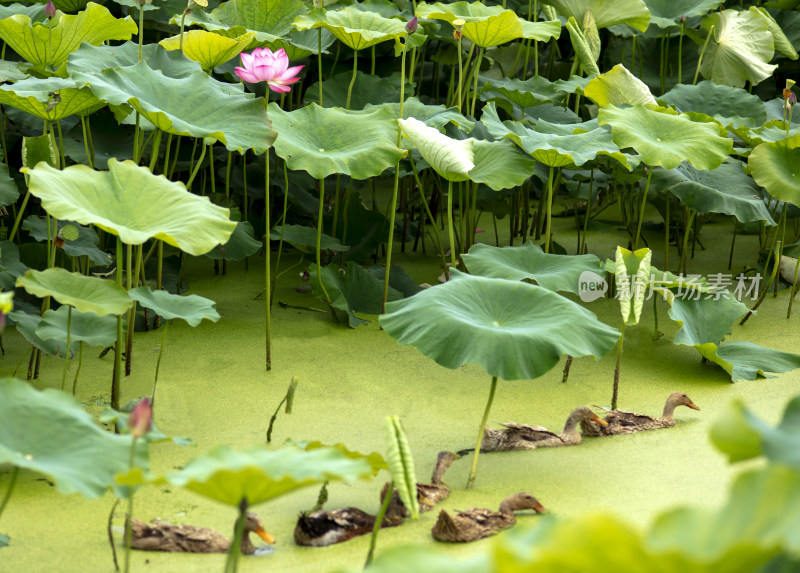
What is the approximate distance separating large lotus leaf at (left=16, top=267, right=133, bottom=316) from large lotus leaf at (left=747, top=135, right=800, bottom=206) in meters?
2.09

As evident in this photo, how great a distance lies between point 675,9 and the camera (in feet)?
12.5

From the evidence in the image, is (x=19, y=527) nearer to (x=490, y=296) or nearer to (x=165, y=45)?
(x=490, y=296)

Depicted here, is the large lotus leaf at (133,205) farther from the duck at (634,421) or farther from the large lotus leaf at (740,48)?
the large lotus leaf at (740,48)

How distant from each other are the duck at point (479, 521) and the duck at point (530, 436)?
12.9 inches

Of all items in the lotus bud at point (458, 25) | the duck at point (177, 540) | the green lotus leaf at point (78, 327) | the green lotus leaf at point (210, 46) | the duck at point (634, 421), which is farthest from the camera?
the lotus bud at point (458, 25)

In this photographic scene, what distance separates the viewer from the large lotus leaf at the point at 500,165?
2.66 m

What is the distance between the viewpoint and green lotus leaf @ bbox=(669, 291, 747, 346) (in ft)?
8.49

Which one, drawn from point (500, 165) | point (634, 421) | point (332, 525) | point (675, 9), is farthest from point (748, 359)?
point (675, 9)

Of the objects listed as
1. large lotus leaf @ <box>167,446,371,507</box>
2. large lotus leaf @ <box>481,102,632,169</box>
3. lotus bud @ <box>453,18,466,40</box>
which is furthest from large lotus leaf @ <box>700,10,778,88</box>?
large lotus leaf @ <box>167,446,371,507</box>

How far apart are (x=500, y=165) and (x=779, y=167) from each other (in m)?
0.96

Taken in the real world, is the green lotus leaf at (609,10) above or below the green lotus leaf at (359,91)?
above

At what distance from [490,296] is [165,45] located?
1489 mm

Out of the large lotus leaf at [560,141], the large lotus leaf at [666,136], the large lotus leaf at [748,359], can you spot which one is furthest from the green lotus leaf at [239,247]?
the large lotus leaf at [748,359]

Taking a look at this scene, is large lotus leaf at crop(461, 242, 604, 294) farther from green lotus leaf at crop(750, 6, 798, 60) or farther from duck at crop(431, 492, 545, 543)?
green lotus leaf at crop(750, 6, 798, 60)
